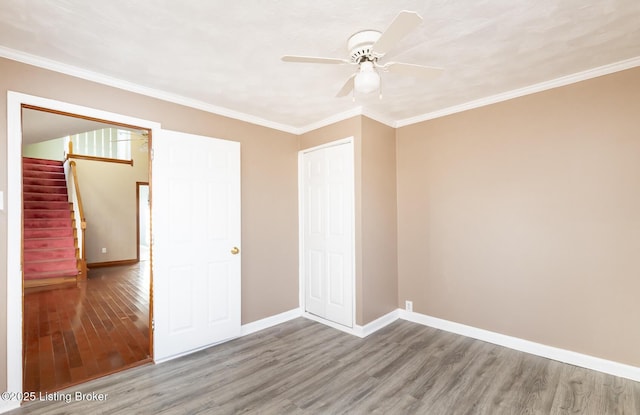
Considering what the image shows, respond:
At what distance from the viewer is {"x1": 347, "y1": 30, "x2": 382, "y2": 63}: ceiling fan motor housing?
1.84 meters

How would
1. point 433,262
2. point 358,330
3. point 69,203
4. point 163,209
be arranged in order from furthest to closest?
point 69,203 → point 433,262 → point 358,330 → point 163,209

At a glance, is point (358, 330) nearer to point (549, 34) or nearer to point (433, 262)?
point (433, 262)

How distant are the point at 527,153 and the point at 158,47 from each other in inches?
132

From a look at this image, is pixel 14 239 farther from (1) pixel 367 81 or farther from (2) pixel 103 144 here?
(2) pixel 103 144

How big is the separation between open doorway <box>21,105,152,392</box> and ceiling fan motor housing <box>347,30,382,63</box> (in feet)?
6.91

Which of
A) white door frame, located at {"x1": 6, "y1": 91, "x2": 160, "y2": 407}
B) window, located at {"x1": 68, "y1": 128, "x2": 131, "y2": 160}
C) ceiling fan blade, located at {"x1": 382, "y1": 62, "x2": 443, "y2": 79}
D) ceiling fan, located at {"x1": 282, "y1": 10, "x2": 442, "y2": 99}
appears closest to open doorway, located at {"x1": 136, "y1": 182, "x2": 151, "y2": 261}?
window, located at {"x1": 68, "y1": 128, "x2": 131, "y2": 160}

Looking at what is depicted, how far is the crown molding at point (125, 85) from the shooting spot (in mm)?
2125

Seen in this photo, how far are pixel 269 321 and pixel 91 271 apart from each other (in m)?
5.62

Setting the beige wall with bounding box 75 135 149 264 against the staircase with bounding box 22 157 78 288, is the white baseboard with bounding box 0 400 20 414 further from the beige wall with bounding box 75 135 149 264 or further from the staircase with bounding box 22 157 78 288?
the beige wall with bounding box 75 135 149 264

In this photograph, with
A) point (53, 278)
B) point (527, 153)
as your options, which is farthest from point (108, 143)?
point (527, 153)

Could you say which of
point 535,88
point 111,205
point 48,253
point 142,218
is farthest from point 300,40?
point 142,218

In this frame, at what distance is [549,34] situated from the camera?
1955 millimetres

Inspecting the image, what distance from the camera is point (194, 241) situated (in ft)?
9.61

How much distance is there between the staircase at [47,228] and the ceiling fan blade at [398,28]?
6402 millimetres
